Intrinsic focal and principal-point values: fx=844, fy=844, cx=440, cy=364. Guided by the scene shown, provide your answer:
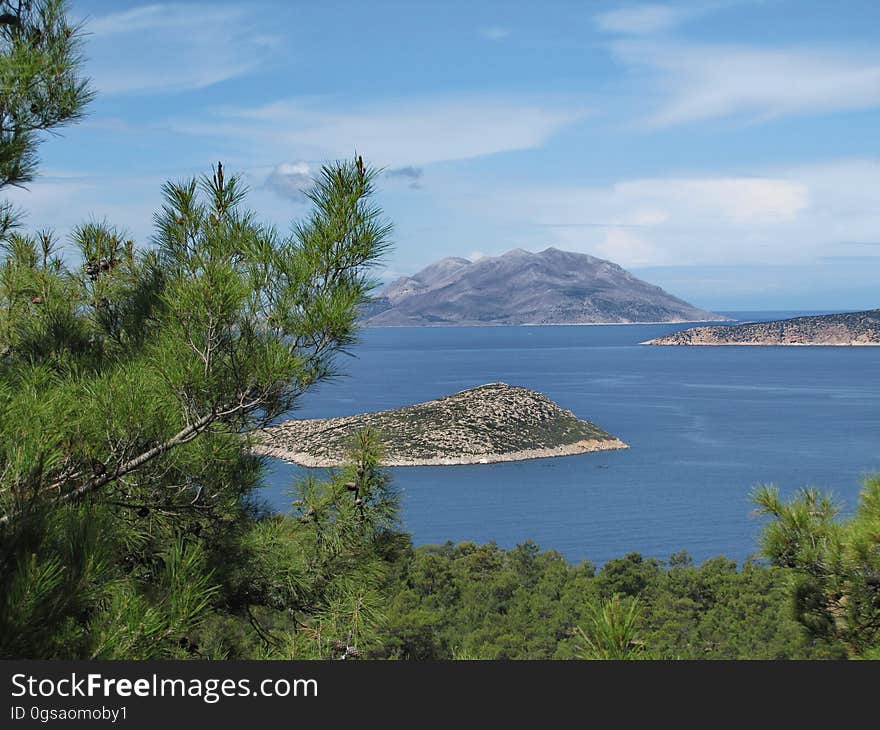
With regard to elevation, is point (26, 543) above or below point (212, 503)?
above

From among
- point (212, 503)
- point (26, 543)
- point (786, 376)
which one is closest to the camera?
point (26, 543)

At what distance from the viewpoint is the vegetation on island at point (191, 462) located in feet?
9.48

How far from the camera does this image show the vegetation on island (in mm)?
2891

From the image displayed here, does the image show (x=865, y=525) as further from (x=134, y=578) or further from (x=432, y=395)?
(x=432, y=395)

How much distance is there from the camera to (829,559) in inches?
215

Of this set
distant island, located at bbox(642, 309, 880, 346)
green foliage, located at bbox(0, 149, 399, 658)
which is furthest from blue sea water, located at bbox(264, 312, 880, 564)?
distant island, located at bbox(642, 309, 880, 346)

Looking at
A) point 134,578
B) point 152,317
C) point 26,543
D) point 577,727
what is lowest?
point 134,578

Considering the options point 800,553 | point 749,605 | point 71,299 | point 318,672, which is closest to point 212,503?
point 71,299

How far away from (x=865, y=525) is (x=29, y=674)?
4.73m

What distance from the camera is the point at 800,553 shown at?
5809 mm

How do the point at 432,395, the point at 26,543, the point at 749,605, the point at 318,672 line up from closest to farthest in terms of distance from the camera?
the point at 318,672 < the point at 26,543 < the point at 749,605 < the point at 432,395

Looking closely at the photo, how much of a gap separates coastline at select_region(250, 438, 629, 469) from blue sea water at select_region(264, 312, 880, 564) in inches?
31.9

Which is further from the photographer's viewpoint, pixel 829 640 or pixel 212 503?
pixel 829 640

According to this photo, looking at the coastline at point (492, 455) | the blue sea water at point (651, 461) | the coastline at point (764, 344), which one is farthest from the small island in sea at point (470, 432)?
the coastline at point (764, 344)
